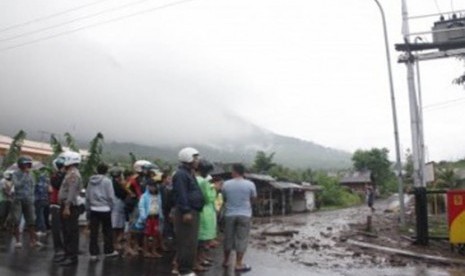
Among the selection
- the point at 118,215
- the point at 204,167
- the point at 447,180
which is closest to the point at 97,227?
the point at 118,215

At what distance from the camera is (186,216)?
696 cm

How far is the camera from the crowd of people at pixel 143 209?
721 cm

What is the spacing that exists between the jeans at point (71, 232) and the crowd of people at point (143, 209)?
16mm

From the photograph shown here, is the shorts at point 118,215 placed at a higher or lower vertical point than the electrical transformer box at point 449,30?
lower

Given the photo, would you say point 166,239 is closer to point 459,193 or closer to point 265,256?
point 265,256

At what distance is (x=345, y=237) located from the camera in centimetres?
1442

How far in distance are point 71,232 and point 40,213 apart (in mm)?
4817

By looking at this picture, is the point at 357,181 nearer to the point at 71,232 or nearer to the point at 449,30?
the point at 449,30

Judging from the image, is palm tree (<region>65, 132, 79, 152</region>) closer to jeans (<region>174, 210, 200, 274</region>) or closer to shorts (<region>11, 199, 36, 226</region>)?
shorts (<region>11, 199, 36, 226</region>)

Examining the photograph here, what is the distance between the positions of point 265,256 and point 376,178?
63.3 m

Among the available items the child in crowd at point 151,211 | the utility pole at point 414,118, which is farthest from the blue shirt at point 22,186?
the utility pole at point 414,118

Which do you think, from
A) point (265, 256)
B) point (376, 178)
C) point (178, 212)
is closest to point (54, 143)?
point (265, 256)

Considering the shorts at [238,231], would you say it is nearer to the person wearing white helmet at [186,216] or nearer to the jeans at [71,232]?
the person wearing white helmet at [186,216]

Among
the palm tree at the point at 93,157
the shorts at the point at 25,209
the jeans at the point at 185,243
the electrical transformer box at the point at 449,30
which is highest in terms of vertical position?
the electrical transformer box at the point at 449,30
